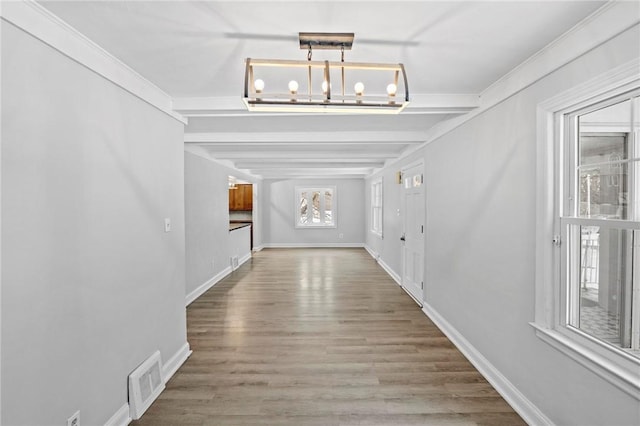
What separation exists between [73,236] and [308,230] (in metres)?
8.43

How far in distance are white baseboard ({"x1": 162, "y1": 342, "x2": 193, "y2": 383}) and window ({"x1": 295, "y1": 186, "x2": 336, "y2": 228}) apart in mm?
7088

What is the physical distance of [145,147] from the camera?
2381mm

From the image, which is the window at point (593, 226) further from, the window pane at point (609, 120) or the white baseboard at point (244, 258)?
the white baseboard at point (244, 258)

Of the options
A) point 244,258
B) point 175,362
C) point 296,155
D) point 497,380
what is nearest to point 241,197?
point 244,258

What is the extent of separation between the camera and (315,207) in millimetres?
10117

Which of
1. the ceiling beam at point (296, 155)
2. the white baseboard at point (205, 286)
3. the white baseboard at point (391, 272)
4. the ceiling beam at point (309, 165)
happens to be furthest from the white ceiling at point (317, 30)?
the ceiling beam at point (309, 165)

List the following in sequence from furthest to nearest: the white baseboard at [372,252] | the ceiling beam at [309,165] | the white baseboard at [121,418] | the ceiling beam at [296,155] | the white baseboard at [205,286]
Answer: the white baseboard at [372,252], the ceiling beam at [309,165], the ceiling beam at [296,155], the white baseboard at [205,286], the white baseboard at [121,418]

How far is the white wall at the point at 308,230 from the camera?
393 inches

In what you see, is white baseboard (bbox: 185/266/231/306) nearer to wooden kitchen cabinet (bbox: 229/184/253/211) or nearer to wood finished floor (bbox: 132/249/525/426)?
wood finished floor (bbox: 132/249/525/426)

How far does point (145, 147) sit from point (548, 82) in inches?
109

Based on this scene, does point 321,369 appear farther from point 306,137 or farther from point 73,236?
point 306,137

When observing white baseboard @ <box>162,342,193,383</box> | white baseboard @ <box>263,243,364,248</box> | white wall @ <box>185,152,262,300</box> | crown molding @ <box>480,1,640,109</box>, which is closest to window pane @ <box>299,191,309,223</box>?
white baseboard @ <box>263,243,364,248</box>

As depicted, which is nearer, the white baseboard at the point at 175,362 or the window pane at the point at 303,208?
the white baseboard at the point at 175,362

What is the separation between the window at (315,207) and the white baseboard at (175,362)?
23.3 ft
